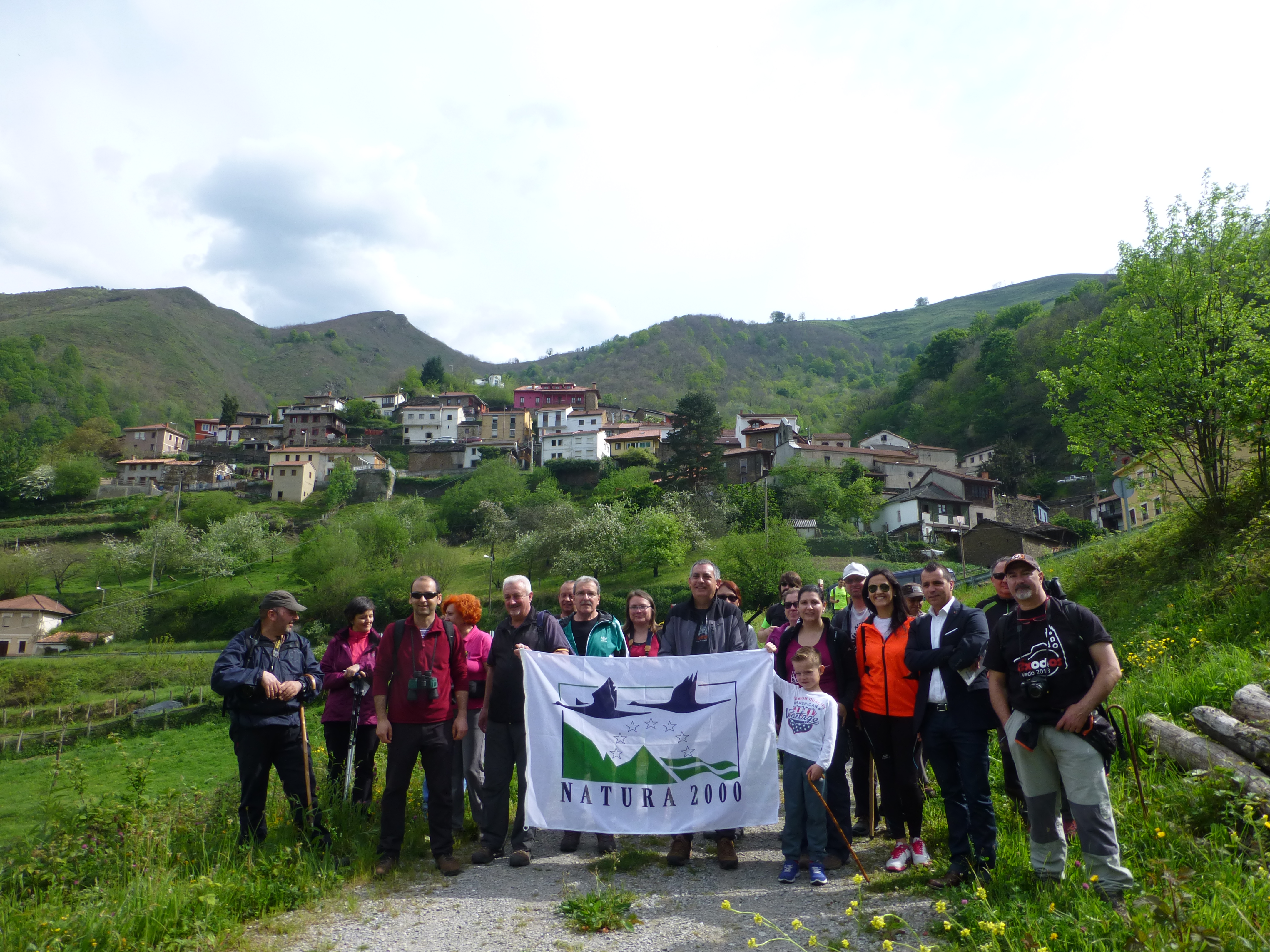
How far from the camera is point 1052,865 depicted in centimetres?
462

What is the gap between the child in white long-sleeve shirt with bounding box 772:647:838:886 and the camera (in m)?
5.45

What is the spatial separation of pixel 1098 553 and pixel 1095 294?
288ft

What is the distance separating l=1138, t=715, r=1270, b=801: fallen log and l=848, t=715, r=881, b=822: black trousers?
2.38 metres

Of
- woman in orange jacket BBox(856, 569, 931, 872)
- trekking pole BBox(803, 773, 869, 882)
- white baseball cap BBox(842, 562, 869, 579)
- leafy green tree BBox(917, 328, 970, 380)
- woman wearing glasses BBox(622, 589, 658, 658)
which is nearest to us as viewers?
trekking pole BBox(803, 773, 869, 882)

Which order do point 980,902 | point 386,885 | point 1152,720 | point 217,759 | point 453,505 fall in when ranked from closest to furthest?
point 980,902
point 386,885
point 1152,720
point 217,759
point 453,505

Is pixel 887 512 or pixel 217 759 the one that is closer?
pixel 217 759

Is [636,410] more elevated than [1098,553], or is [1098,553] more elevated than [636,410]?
[636,410]

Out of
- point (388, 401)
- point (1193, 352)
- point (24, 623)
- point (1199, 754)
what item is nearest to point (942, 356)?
point (388, 401)

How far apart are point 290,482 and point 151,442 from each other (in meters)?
31.8

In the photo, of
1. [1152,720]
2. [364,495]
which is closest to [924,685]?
[1152,720]

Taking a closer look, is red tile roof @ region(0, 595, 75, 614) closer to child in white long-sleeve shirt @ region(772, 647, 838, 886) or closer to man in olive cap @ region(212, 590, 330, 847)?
man in olive cap @ region(212, 590, 330, 847)

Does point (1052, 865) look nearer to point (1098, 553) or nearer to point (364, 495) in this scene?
point (1098, 553)

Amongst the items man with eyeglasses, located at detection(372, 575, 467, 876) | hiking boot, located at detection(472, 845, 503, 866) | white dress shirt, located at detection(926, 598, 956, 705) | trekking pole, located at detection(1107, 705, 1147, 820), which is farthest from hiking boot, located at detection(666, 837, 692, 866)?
trekking pole, located at detection(1107, 705, 1147, 820)

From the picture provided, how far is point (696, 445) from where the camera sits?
66688 millimetres
